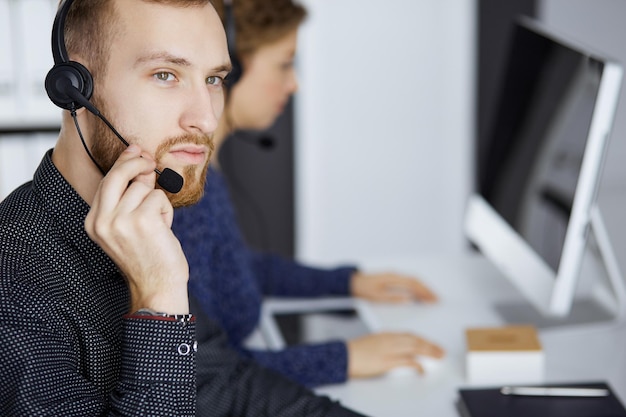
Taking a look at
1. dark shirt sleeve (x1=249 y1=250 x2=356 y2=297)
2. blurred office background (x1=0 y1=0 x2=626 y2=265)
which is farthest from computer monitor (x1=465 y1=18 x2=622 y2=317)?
blurred office background (x1=0 y1=0 x2=626 y2=265)

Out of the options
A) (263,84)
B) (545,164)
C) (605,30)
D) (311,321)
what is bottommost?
(311,321)

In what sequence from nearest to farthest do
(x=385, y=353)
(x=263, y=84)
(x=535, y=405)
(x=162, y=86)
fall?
(x=162, y=86) → (x=535, y=405) → (x=385, y=353) → (x=263, y=84)

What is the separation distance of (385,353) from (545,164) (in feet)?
1.36

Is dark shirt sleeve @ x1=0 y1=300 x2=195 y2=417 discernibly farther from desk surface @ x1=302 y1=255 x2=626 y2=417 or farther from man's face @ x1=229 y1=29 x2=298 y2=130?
man's face @ x1=229 y1=29 x2=298 y2=130

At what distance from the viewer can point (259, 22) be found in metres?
1.70

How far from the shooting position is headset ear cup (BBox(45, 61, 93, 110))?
3.17 ft

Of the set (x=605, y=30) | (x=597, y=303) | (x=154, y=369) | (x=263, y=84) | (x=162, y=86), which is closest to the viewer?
(x=154, y=369)

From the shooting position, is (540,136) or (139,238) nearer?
(139,238)

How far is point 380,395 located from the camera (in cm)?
130

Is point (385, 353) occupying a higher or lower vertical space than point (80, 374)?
higher

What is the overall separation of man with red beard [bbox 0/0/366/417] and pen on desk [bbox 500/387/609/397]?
48 cm

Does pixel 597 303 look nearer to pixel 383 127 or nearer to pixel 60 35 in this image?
pixel 60 35

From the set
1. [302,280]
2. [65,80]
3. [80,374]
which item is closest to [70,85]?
[65,80]

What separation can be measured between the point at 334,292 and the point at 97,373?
2.70 feet
